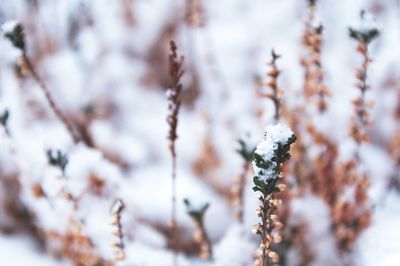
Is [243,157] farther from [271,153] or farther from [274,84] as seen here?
[271,153]

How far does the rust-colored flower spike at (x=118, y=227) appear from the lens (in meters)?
0.76

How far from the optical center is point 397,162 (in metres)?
1.20

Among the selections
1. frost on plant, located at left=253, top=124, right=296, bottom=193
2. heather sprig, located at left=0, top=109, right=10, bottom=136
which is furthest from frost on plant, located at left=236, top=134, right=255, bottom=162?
heather sprig, located at left=0, top=109, right=10, bottom=136

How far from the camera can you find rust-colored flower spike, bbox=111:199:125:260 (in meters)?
0.76

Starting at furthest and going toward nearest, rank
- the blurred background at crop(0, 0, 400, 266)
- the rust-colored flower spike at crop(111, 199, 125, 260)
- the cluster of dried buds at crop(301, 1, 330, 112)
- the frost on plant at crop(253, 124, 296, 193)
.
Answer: the blurred background at crop(0, 0, 400, 266) < the cluster of dried buds at crop(301, 1, 330, 112) < the rust-colored flower spike at crop(111, 199, 125, 260) < the frost on plant at crop(253, 124, 296, 193)

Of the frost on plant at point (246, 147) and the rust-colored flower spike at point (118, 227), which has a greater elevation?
the frost on plant at point (246, 147)

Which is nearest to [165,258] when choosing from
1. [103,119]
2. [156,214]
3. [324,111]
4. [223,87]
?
[156,214]

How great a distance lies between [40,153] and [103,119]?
384 mm

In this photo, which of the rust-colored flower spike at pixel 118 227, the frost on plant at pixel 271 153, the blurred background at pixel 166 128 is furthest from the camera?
the blurred background at pixel 166 128

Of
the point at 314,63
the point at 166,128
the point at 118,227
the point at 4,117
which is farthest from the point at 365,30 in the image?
the point at 166,128

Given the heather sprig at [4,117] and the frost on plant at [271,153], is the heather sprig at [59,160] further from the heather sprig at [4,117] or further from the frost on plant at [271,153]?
the frost on plant at [271,153]

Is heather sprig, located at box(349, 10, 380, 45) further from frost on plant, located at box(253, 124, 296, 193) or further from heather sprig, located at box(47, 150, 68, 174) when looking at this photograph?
heather sprig, located at box(47, 150, 68, 174)

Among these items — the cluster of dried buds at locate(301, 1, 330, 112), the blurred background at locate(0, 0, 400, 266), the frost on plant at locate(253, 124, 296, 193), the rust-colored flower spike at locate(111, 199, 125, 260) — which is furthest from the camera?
A: the blurred background at locate(0, 0, 400, 266)

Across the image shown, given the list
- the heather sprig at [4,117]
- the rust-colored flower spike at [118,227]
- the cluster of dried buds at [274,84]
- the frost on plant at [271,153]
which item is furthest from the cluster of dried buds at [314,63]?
the heather sprig at [4,117]
